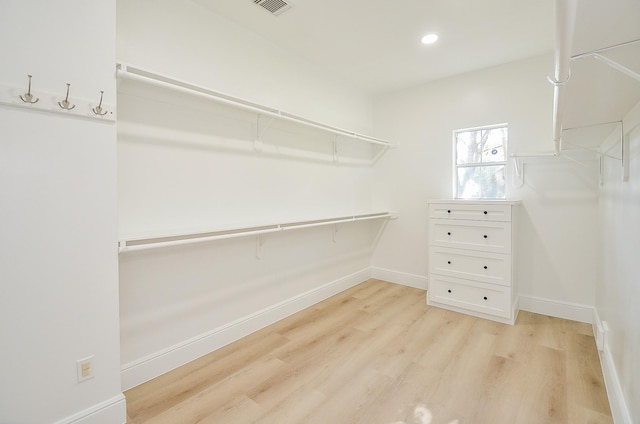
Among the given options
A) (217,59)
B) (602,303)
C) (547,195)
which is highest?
(217,59)

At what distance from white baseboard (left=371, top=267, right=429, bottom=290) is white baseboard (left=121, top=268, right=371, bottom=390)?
999mm

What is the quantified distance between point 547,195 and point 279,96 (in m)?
2.75

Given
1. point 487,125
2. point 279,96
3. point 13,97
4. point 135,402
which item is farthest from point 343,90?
point 135,402

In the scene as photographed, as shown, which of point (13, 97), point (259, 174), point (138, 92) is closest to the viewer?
point (13, 97)

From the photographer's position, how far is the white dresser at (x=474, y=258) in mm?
2680

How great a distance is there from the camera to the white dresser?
2680 millimetres

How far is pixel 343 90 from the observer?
141 inches

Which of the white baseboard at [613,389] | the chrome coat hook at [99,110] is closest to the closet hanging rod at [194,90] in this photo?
the chrome coat hook at [99,110]

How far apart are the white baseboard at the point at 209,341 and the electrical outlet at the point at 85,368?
1.27ft

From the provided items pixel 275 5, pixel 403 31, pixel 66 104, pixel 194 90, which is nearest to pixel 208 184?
pixel 194 90

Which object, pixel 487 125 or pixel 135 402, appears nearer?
pixel 135 402

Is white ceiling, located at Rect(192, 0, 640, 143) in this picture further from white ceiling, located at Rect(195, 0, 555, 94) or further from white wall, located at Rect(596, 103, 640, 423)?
white wall, located at Rect(596, 103, 640, 423)

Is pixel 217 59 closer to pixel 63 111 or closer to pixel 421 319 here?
pixel 63 111

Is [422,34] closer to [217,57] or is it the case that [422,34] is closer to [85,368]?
[217,57]
